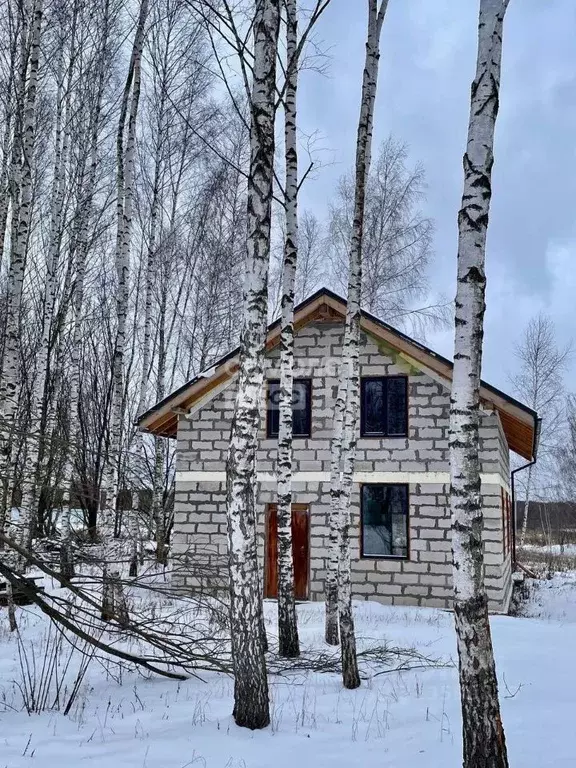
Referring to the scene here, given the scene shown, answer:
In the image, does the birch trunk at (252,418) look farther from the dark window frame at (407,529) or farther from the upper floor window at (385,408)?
the upper floor window at (385,408)

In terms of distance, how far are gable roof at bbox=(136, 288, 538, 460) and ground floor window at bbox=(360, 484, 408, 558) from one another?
2302mm

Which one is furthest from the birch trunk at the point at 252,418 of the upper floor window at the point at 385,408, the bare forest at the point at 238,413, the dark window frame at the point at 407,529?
the upper floor window at the point at 385,408

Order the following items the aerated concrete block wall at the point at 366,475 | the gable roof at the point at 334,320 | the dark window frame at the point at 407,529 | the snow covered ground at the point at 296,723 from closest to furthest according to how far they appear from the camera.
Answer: the snow covered ground at the point at 296,723, the gable roof at the point at 334,320, the aerated concrete block wall at the point at 366,475, the dark window frame at the point at 407,529

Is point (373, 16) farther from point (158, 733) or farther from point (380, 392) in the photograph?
point (158, 733)

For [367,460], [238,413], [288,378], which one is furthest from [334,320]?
[238,413]

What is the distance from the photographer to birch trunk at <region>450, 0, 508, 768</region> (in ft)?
11.5

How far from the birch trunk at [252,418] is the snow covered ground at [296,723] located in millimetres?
362

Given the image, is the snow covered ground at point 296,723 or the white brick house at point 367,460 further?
the white brick house at point 367,460

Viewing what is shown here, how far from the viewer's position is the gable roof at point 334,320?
1116 cm

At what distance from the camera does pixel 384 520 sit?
11961mm

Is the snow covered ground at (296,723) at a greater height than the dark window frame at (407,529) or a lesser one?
lesser

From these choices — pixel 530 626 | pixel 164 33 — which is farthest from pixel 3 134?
pixel 530 626

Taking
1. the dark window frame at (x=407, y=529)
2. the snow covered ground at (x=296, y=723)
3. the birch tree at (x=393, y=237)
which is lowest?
the snow covered ground at (x=296, y=723)

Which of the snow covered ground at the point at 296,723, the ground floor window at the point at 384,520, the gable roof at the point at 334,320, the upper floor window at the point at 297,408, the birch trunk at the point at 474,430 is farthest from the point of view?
the upper floor window at the point at 297,408
